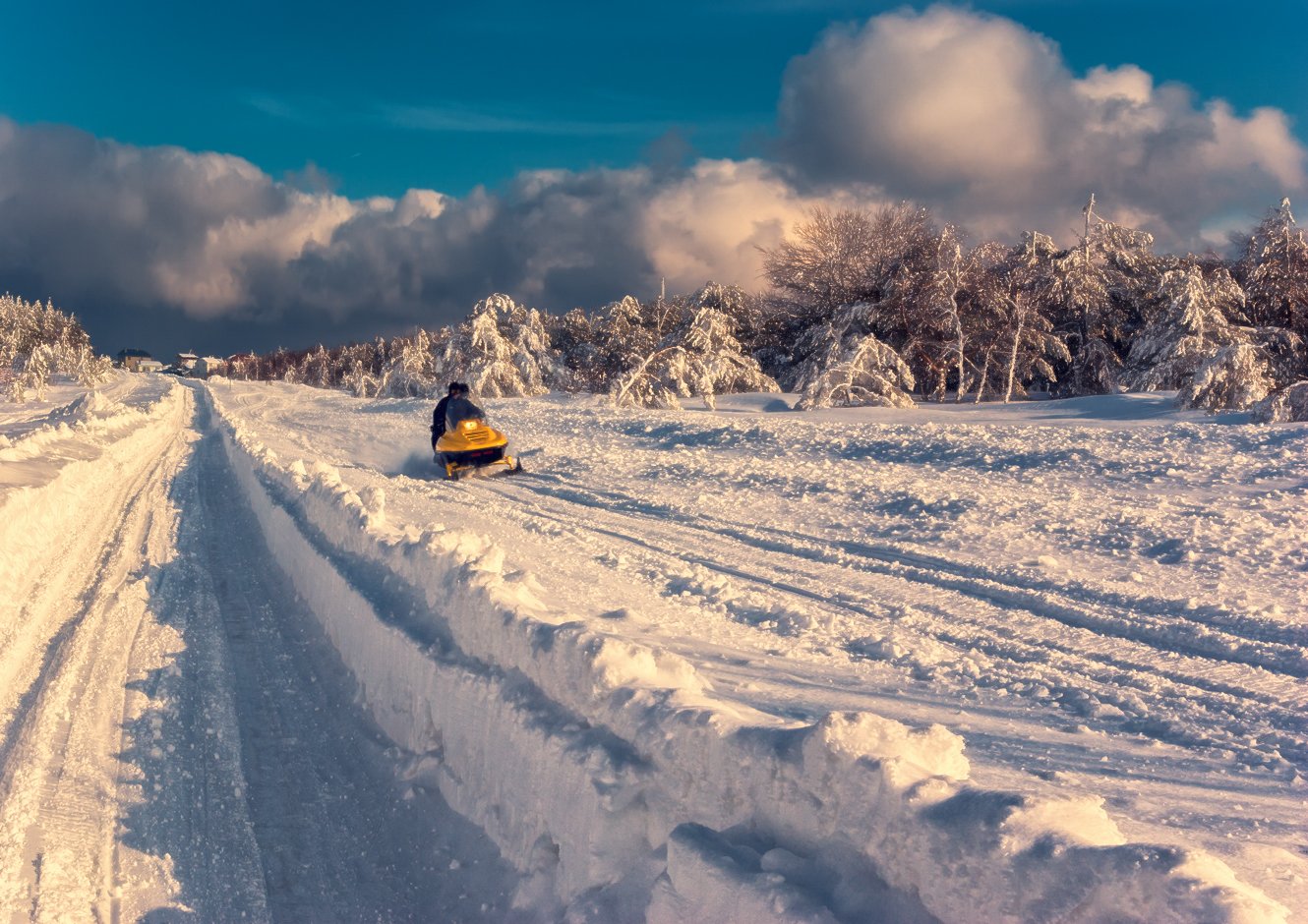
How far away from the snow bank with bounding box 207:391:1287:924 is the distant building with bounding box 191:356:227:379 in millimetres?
178132

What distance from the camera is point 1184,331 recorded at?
26.0m

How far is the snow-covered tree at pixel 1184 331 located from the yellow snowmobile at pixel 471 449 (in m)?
19.5

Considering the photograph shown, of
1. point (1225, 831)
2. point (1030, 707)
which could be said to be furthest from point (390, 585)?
point (1225, 831)

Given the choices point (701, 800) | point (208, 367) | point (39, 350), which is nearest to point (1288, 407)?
point (701, 800)

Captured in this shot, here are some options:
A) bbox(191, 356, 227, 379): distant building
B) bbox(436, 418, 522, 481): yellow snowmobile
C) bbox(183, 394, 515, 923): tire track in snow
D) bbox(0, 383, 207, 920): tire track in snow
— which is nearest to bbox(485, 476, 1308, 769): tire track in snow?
bbox(183, 394, 515, 923): tire track in snow

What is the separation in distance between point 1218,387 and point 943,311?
11.2 meters

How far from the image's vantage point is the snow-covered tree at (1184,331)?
984 inches

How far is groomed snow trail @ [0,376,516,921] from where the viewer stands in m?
3.79

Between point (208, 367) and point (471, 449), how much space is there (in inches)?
7069

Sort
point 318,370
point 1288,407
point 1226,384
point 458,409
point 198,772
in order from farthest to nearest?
point 318,370 → point 1226,384 → point 458,409 → point 1288,407 → point 198,772

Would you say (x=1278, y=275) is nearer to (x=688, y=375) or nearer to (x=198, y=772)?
(x=688, y=375)

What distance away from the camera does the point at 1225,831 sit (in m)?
3.35

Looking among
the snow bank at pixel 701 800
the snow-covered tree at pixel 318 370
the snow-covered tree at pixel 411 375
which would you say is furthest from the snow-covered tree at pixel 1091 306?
the snow-covered tree at pixel 318 370

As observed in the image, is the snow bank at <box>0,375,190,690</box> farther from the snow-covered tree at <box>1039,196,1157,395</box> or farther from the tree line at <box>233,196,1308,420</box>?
the snow-covered tree at <box>1039,196,1157,395</box>
